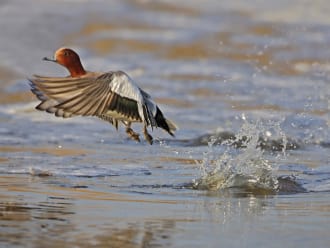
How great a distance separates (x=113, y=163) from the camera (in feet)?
25.5

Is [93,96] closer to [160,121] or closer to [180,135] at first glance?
[160,121]

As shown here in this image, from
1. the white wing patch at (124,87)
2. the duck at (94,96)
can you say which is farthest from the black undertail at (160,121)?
the white wing patch at (124,87)

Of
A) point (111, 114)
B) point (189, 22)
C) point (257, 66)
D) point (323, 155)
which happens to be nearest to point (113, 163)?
point (111, 114)

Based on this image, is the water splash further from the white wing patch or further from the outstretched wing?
the white wing patch

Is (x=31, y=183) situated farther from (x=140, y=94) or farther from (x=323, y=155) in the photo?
(x=323, y=155)

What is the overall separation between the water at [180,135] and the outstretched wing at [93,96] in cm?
46

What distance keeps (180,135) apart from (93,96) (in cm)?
360

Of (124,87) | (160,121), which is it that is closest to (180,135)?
(160,121)

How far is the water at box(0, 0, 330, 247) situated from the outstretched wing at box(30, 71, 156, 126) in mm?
458

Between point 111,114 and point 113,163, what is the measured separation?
1.29 m

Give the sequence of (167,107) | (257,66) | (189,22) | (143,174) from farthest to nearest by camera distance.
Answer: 1. (189,22)
2. (257,66)
3. (167,107)
4. (143,174)

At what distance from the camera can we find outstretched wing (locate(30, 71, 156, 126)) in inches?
248

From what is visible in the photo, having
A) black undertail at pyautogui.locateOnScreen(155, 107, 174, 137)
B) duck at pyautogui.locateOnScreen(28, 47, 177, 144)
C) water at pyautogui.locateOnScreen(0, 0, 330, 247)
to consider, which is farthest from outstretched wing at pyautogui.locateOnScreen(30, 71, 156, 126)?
water at pyautogui.locateOnScreen(0, 0, 330, 247)

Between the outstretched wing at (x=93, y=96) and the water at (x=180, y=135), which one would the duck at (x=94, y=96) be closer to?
the outstretched wing at (x=93, y=96)
